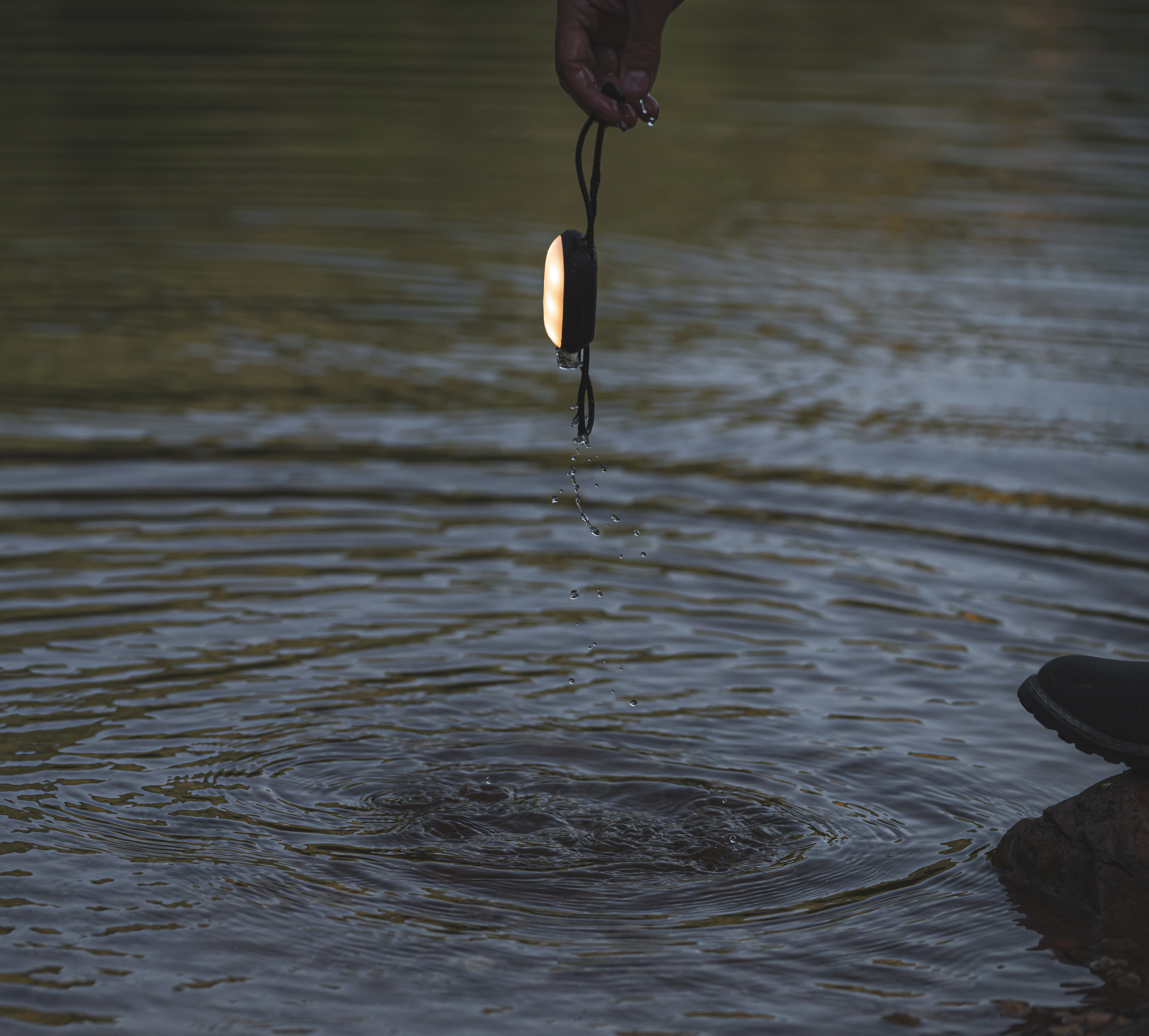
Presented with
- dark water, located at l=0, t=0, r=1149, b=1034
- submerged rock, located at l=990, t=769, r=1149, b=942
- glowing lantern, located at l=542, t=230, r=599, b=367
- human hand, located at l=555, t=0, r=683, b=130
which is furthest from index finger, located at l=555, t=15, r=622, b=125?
submerged rock, located at l=990, t=769, r=1149, b=942

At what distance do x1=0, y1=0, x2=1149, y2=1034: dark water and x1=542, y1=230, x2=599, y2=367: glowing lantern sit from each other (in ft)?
4.49

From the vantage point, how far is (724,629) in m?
6.31

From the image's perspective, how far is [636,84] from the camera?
4.61 meters

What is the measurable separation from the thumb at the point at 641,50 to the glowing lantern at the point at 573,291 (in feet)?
1.47

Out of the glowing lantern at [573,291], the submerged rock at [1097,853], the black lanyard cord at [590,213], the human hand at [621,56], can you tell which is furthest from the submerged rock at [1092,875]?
the human hand at [621,56]

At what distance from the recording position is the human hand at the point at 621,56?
4570 mm

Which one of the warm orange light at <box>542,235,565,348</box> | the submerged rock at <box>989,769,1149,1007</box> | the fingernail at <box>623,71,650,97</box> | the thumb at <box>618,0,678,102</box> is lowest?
the submerged rock at <box>989,769,1149,1007</box>

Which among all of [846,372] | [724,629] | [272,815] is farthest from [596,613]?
[846,372]

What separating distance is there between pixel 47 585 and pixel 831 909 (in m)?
3.58

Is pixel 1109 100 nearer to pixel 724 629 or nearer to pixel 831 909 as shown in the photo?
pixel 724 629

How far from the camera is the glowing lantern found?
15.5 ft

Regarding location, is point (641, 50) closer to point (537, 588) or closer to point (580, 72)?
point (580, 72)

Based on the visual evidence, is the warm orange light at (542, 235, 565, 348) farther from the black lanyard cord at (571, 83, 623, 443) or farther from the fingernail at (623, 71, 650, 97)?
the fingernail at (623, 71, 650, 97)

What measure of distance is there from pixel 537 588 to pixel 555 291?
2069 mm
